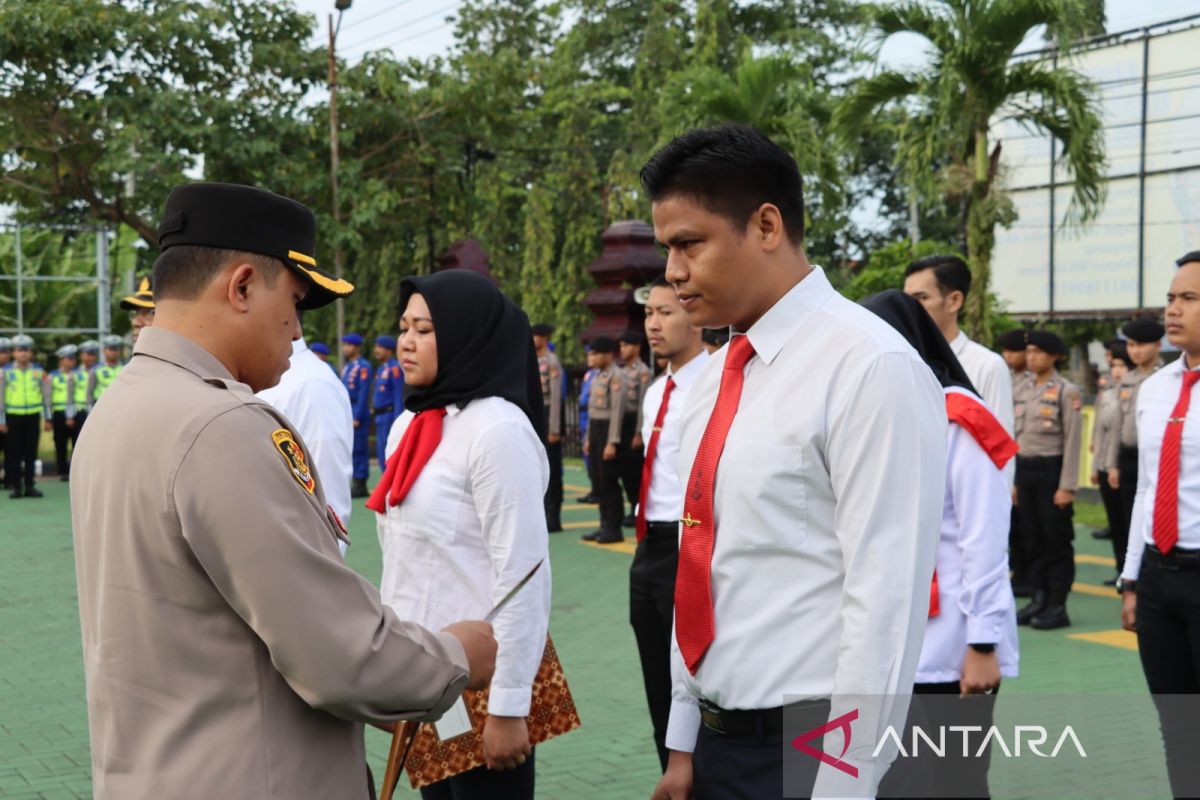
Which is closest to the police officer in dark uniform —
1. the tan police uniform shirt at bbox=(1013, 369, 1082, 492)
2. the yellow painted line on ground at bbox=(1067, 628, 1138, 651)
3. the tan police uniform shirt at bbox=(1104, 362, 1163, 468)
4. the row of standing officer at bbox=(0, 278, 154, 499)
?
the row of standing officer at bbox=(0, 278, 154, 499)

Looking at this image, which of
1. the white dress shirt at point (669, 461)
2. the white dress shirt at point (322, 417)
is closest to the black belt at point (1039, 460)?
the white dress shirt at point (669, 461)

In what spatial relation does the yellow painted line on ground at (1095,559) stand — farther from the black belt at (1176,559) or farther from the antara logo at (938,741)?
the black belt at (1176,559)

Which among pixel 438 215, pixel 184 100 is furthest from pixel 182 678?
pixel 438 215

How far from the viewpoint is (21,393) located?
1675 centimetres

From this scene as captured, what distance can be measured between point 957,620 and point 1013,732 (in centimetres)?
190

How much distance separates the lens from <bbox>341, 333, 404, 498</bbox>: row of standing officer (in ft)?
54.6

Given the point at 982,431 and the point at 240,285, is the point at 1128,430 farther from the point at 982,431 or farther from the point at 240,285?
the point at 240,285

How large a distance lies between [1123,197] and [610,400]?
14787 mm

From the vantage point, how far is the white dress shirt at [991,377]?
223 inches

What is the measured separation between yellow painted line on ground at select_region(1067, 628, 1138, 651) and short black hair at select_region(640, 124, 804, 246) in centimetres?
624

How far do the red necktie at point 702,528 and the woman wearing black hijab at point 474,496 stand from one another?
2.55 ft

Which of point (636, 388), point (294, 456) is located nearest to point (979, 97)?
point (636, 388)

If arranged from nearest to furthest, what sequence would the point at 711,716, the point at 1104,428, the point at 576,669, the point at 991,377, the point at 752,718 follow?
the point at 752,718
the point at 711,716
the point at 991,377
the point at 576,669
the point at 1104,428

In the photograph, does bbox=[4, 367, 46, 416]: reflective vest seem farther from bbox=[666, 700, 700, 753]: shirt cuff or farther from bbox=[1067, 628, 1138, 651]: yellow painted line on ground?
bbox=[666, 700, 700, 753]: shirt cuff
